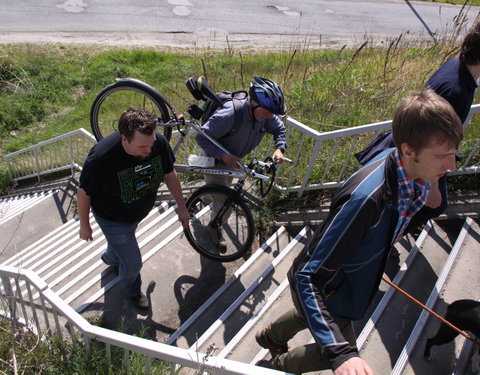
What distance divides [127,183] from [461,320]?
7.72 feet

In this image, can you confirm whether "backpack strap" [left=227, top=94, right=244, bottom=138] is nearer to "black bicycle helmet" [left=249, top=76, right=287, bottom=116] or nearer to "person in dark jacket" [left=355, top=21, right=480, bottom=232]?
"black bicycle helmet" [left=249, top=76, right=287, bottom=116]

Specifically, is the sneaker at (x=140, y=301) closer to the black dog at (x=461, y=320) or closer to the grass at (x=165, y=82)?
the grass at (x=165, y=82)

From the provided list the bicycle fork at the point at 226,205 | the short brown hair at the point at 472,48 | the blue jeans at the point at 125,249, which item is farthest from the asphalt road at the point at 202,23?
the blue jeans at the point at 125,249

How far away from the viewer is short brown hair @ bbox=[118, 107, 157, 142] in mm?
2533

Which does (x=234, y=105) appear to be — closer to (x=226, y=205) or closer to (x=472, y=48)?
(x=226, y=205)

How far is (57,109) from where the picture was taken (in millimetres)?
10266

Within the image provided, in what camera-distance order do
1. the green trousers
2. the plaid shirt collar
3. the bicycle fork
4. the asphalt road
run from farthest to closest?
the asphalt road, the bicycle fork, the green trousers, the plaid shirt collar

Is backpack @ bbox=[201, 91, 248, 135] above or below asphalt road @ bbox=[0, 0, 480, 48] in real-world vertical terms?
above


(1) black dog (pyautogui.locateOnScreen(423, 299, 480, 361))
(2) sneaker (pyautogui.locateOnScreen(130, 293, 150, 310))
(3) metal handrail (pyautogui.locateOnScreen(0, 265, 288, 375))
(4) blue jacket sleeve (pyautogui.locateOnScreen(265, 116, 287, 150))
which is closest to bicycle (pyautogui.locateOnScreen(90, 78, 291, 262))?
(4) blue jacket sleeve (pyautogui.locateOnScreen(265, 116, 287, 150))

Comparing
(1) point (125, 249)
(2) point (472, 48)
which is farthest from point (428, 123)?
(1) point (125, 249)

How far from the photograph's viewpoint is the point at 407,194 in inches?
64.6

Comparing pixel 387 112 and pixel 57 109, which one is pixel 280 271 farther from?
pixel 57 109

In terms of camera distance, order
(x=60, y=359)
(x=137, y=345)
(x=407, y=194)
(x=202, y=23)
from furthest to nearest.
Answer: (x=202, y=23)
(x=60, y=359)
(x=137, y=345)
(x=407, y=194)

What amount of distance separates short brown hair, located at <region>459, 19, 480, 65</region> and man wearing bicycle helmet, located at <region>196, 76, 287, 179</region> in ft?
4.24
